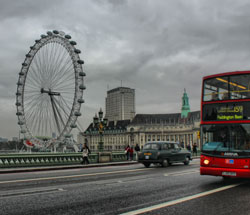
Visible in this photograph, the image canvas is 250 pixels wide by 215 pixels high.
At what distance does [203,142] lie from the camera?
1256 centimetres

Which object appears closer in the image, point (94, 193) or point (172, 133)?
point (94, 193)

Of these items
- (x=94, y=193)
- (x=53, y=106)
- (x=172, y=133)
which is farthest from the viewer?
(x=172, y=133)

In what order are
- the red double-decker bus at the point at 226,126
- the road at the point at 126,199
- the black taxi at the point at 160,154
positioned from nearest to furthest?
1. the road at the point at 126,199
2. the red double-decker bus at the point at 226,126
3. the black taxi at the point at 160,154

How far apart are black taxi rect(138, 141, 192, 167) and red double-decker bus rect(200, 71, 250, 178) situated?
33.2ft

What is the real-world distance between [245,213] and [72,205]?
413 centimetres

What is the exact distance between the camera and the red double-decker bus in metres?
11.6

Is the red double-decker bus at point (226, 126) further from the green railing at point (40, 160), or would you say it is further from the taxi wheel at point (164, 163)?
the green railing at point (40, 160)

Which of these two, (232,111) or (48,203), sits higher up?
(232,111)

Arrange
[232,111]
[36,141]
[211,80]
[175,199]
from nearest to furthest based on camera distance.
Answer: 1. [175,199]
2. [232,111]
3. [211,80]
4. [36,141]

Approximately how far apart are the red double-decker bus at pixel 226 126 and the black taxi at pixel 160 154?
33.2 ft

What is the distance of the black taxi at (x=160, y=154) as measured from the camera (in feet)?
73.9

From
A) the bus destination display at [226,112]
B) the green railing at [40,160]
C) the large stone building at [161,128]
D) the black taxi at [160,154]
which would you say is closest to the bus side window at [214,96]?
the bus destination display at [226,112]

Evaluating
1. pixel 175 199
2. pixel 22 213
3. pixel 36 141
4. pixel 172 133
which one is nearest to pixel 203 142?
pixel 175 199

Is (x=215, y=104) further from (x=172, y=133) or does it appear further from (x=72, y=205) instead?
(x=172, y=133)
